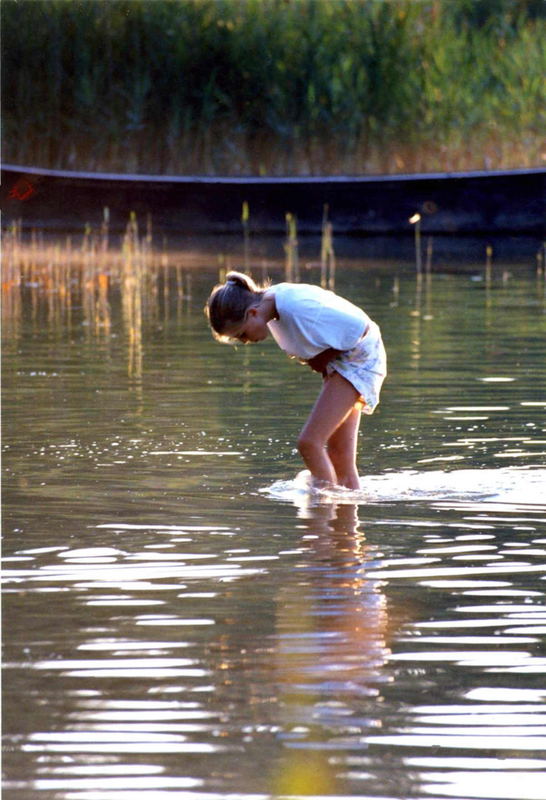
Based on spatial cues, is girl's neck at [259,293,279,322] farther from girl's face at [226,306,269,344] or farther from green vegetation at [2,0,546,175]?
green vegetation at [2,0,546,175]

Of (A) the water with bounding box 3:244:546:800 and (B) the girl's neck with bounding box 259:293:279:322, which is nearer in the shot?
(A) the water with bounding box 3:244:546:800

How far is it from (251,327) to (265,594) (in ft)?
6.58

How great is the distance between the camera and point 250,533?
6.55m

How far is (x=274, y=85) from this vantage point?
25.1 meters

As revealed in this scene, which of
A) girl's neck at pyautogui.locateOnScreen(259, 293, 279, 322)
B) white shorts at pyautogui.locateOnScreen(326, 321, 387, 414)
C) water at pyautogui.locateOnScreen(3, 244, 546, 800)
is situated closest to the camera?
water at pyautogui.locateOnScreen(3, 244, 546, 800)

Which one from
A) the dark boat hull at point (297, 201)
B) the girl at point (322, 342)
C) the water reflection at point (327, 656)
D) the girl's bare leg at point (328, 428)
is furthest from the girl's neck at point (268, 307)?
the dark boat hull at point (297, 201)

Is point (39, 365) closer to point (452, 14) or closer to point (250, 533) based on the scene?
point (250, 533)

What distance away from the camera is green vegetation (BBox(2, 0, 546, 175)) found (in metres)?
24.6

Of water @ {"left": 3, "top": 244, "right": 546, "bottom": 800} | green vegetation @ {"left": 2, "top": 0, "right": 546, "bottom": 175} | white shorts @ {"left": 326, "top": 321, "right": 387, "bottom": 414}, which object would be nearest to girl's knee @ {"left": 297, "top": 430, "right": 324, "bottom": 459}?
water @ {"left": 3, "top": 244, "right": 546, "bottom": 800}

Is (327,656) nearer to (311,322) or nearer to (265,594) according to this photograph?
(265,594)

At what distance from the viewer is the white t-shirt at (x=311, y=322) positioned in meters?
7.53

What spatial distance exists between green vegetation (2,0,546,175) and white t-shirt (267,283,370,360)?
17.2 meters

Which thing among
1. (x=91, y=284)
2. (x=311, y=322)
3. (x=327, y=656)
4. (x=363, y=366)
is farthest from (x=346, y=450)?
(x=91, y=284)

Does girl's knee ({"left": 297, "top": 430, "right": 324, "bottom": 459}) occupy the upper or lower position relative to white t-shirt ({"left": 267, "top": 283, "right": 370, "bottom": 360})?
lower
